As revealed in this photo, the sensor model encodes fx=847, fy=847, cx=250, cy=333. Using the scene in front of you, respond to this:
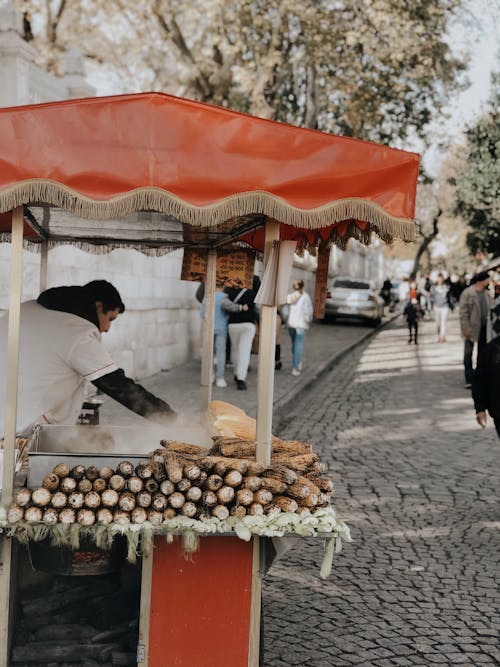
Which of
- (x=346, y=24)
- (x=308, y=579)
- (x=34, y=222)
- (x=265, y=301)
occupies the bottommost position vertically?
(x=308, y=579)

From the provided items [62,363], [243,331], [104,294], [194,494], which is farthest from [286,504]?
[243,331]

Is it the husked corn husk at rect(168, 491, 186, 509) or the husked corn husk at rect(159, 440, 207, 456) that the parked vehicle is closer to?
the husked corn husk at rect(159, 440, 207, 456)

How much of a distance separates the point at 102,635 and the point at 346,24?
58.1 ft

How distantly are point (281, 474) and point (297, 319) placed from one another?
38.9 ft

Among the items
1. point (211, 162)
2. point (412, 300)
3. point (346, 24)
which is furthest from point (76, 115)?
point (412, 300)

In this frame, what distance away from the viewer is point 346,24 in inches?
764

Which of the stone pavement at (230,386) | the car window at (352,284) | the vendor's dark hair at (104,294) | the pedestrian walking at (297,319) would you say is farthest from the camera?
the car window at (352,284)

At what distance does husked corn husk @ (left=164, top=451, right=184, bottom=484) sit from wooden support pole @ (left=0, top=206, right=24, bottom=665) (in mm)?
721

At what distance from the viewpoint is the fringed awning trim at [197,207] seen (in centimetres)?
367

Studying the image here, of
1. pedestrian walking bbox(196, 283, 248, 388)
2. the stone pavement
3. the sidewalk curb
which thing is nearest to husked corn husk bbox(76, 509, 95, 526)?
the stone pavement

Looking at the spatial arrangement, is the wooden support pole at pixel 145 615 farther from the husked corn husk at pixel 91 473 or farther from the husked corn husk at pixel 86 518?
the husked corn husk at pixel 91 473

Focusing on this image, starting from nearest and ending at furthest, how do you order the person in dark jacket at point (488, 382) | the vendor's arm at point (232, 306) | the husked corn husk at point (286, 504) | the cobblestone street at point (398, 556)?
the husked corn husk at point (286, 504), the cobblestone street at point (398, 556), the person in dark jacket at point (488, 382), the vendor's arm at point (232, 306)

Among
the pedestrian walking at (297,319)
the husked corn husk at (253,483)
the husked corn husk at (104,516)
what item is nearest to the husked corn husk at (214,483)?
the husked corn husk at (253,483)

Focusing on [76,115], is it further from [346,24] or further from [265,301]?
[346,24]
